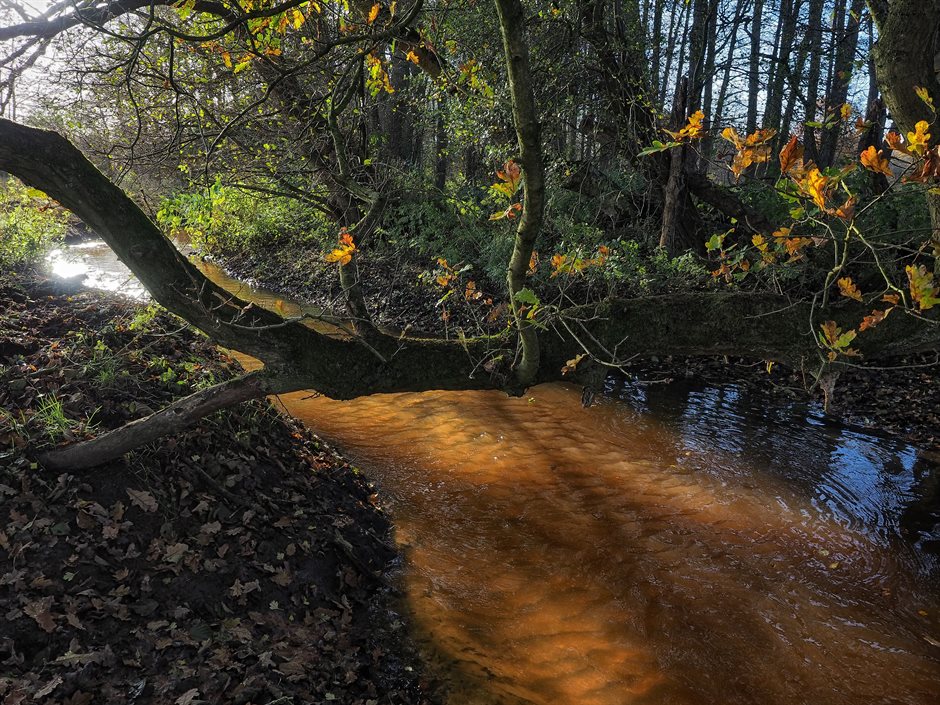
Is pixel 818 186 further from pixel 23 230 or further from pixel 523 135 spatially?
pixel 23 230

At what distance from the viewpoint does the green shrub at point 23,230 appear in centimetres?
713

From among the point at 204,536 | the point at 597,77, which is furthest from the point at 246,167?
the point at 204,536

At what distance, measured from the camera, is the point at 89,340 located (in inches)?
204

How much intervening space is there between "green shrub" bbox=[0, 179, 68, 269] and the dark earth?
2.19m

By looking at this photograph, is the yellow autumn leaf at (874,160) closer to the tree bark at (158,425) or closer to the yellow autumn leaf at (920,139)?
the yellow autumn leaf at (920,139)

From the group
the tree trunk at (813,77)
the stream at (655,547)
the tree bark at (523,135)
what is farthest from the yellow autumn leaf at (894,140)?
the tree trunk at (813,77)

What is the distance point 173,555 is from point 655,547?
3964mm

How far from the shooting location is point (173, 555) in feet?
12.0

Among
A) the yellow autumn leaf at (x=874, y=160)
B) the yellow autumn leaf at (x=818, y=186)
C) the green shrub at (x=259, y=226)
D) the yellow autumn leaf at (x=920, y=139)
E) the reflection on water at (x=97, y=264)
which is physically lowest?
the reflection on water at (x=97, y=264)

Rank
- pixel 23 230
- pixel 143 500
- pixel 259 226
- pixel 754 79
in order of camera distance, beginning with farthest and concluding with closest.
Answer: pixel 754 79, pixel 259 226, pixel 23 230, pixel 143 500

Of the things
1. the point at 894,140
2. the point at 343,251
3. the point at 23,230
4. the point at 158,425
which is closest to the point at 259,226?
the point at 23,230

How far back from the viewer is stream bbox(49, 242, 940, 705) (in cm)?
376

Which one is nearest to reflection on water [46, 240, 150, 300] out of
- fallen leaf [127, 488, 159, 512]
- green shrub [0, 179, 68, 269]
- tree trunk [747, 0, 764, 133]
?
green shrub [0, 179, 68, 269]

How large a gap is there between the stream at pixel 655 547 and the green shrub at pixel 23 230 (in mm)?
4084
